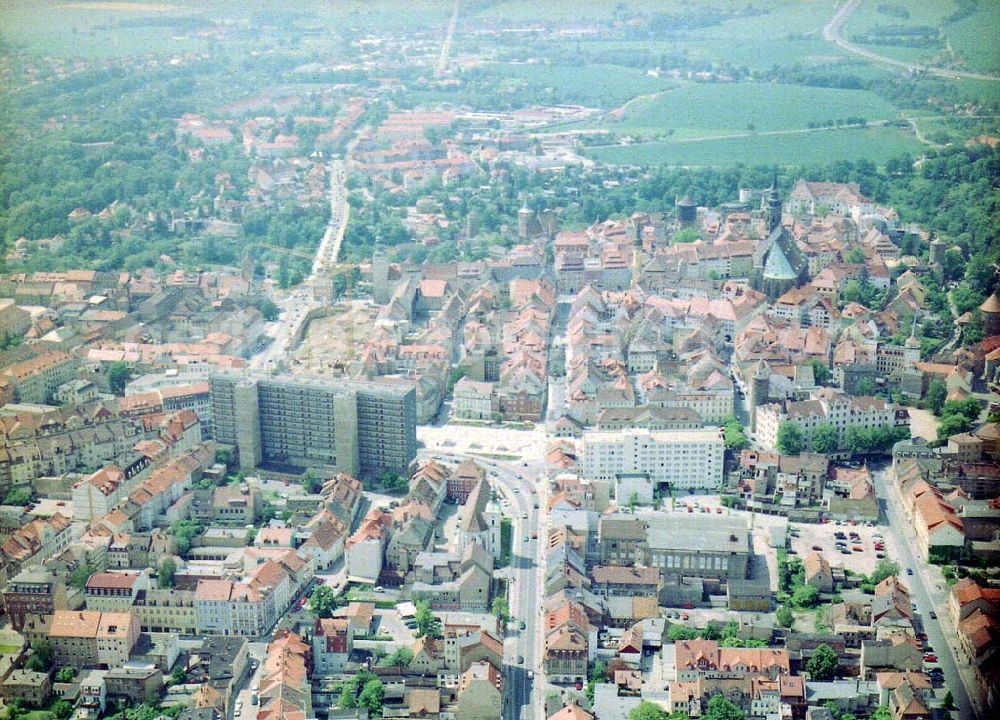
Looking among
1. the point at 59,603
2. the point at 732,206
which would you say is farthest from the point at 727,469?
the point at 732,206

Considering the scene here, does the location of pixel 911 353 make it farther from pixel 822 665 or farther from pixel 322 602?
pixel 322 602

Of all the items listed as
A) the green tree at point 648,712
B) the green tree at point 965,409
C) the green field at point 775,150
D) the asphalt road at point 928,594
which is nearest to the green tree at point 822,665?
the asphalt road at point 928,594

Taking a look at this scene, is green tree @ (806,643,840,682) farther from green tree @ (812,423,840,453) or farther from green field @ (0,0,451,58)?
green field @ (0,0,451,58)

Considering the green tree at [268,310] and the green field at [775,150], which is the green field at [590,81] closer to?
the green field at [775,150]

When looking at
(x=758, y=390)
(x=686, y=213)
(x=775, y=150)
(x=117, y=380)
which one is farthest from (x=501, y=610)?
(x=775, y=150)

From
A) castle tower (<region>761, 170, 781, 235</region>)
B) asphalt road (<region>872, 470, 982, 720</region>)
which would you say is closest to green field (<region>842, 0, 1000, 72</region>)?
castle tower (<region>761, 170, 781, 235</region>)
